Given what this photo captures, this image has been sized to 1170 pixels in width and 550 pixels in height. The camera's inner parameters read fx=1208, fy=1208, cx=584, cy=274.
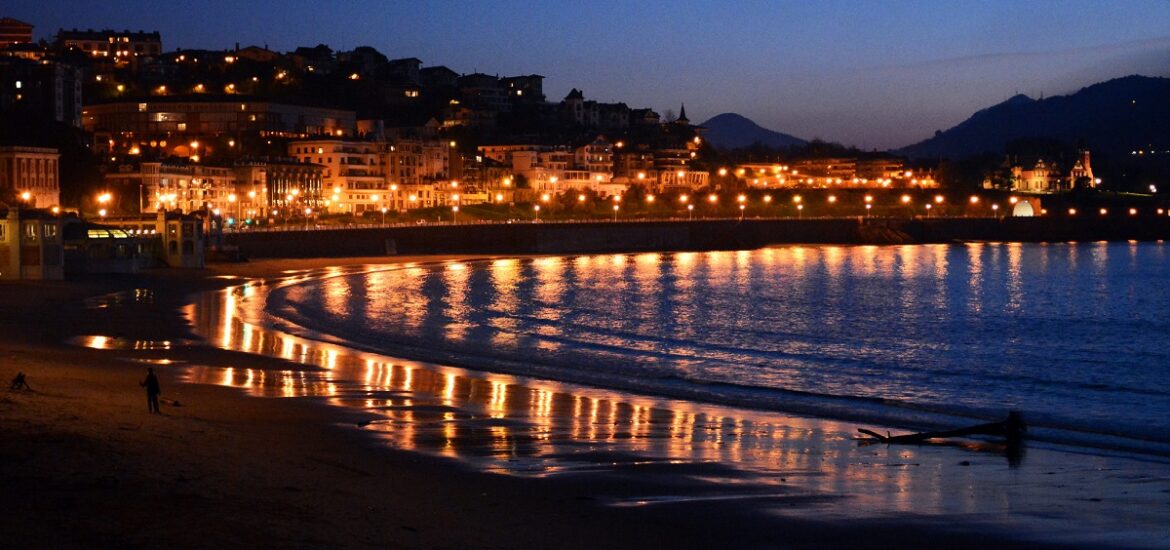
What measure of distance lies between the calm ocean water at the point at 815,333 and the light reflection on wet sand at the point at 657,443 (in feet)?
7.56

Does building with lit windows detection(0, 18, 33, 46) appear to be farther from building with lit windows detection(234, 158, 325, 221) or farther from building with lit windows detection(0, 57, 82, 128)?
building with lit windows detection(234, 158, 325, 221)

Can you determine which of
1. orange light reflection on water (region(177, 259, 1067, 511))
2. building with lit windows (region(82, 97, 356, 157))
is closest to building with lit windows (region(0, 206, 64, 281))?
orange light reflection on water (region(177, 259, 1067, 511))

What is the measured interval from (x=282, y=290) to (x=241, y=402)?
32.3 m

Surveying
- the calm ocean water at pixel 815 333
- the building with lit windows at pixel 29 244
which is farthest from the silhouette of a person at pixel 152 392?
the building with lit windows at pixel 29 244

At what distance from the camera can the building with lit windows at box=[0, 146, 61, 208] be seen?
7438cm

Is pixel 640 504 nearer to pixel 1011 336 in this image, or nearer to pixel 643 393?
pixel 643 393

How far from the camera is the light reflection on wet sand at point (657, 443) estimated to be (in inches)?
481

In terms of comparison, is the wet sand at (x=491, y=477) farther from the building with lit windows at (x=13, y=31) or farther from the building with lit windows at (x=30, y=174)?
the building with lit windows at (x=13, y=31)

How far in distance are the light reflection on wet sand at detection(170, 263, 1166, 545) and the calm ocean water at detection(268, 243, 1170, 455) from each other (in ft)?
7.56

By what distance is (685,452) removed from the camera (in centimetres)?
1477

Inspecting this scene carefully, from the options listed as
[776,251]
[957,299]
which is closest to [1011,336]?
[957,299]

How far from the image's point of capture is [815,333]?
37812 millimetres

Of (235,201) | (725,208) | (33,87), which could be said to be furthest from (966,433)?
(725,208)

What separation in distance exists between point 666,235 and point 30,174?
55.4 metres
